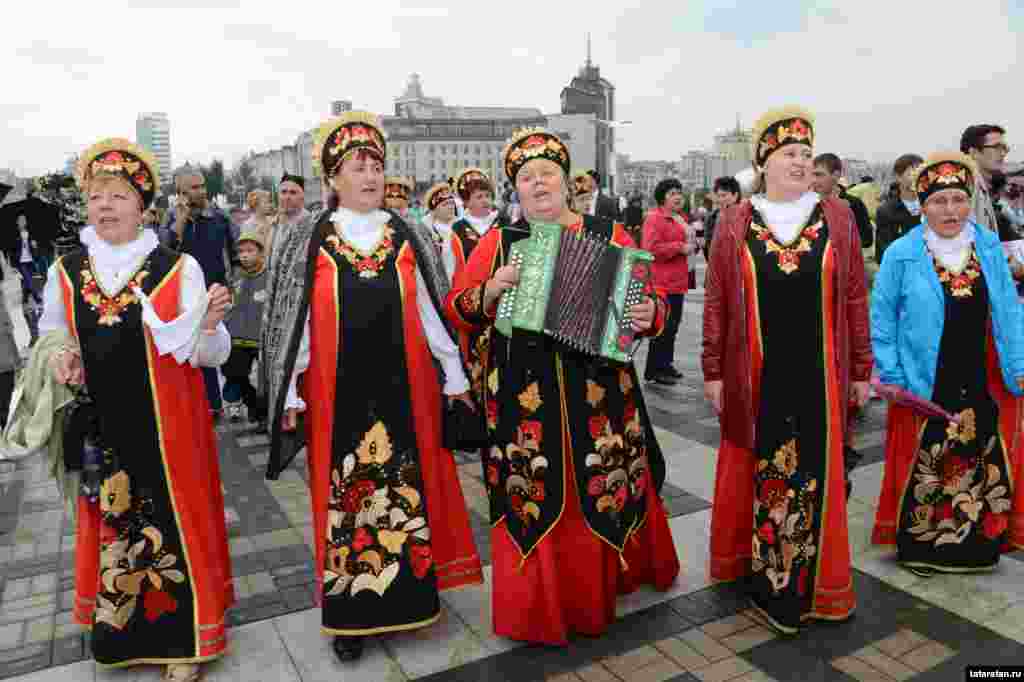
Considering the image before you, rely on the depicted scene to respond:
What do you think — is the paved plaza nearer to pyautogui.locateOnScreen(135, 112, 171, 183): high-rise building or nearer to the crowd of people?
the crowd of people

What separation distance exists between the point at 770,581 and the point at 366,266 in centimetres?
227

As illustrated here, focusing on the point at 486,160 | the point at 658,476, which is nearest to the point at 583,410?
the point at 658,476

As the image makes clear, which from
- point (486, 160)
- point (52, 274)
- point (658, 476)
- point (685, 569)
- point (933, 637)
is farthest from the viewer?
point (486, 160)

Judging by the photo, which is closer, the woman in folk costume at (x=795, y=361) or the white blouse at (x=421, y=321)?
the white blouse at (x=421, y=321)

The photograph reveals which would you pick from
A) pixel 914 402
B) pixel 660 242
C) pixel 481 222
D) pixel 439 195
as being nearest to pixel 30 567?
pixel 481 222

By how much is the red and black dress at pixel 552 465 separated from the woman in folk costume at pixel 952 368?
1531 millimetres

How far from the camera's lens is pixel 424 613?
364 centimetres

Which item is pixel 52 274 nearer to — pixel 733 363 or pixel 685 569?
pixel 733 363

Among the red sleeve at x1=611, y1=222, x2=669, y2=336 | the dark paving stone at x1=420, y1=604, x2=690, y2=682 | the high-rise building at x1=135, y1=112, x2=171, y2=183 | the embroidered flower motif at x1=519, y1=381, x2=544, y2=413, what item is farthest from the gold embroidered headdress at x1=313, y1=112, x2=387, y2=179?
the high-rise building at x1=135, y1=112, x2=171, y2=183

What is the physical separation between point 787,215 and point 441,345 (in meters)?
1.67

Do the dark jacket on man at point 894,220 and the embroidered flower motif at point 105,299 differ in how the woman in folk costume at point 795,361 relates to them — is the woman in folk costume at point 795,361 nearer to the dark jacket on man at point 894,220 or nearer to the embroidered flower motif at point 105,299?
the embroidered flower motif at point 105,299

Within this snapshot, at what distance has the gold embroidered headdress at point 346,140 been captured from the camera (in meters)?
3.56

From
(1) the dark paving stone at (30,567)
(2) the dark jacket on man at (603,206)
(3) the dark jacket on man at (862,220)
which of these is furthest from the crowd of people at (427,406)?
(2) the dark jacket on man at (603,206)

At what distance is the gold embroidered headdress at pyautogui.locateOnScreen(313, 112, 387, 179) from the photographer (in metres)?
3.56
